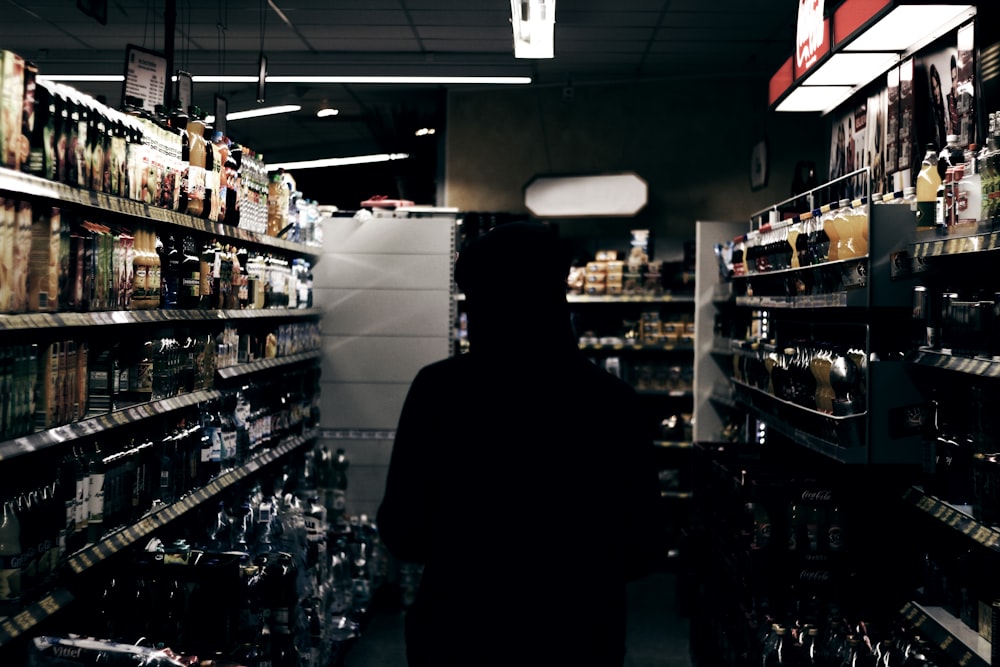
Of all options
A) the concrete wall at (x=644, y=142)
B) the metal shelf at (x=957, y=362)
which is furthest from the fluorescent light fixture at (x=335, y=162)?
the metal shelf at (x=957, y=362)

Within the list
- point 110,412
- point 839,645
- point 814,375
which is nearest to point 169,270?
point 110,412

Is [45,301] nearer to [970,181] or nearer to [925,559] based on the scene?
Answer: [970,181]

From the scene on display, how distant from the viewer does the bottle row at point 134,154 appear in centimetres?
267

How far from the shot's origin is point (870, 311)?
3.44 meters

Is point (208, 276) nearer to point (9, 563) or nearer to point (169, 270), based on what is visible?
point (169, 270)

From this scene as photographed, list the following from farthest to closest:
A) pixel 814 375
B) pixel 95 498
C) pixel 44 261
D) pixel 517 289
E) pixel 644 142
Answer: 1. pixel 644 142
2. pixel 814 375
3. pixel 95 498
4. pixel 44 261
5. pixel 517 289

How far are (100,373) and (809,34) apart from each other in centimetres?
318

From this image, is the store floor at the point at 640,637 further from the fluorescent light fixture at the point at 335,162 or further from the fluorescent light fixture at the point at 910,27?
the fluorescent light fixture at the point at 335,162

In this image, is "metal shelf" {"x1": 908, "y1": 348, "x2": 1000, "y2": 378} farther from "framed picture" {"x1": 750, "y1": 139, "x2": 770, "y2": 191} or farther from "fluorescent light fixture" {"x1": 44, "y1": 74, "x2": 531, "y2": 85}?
"fluorescent light fixture" {"x1": 44, "y1": 74, "x2": 531, "y2": 85}

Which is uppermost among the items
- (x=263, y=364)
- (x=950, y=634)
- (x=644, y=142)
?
(x=644, y=142)

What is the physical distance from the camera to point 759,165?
855cm

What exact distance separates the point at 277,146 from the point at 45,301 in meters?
10.7

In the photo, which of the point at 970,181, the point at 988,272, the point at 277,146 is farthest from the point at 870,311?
the point at 277,146

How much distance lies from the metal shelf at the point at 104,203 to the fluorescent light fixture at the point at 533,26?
202 centimetres
